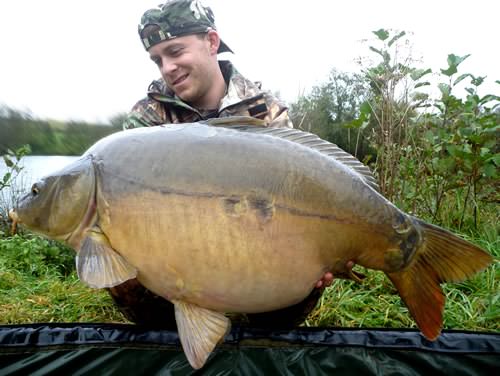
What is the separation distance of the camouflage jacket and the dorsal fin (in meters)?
0.75

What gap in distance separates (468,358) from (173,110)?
5.21ft

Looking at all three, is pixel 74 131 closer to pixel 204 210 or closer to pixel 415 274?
pixel 204 210

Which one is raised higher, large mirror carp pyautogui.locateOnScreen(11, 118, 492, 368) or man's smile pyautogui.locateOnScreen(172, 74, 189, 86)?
man's smile pyautogui.locateOnScreen(172, 74, 189, 86)

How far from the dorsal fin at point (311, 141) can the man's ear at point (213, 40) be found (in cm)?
103

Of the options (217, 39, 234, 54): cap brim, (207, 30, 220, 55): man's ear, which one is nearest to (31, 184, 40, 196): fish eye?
(207, 30, 220, 55): man's ear

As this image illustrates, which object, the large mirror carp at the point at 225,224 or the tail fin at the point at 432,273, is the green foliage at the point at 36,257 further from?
the tail fin at the point at 432,273

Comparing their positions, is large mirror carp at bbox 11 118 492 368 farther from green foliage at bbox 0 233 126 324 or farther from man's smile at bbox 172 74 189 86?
green foliage at bbox 0 233 126 324

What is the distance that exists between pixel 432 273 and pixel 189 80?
52.8 inches

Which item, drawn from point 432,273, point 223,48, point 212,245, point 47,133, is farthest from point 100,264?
point 47,133

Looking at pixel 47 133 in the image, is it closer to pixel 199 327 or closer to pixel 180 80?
pixel 180 80

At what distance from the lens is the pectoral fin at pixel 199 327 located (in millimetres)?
1129

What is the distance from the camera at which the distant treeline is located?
2998 millimetres

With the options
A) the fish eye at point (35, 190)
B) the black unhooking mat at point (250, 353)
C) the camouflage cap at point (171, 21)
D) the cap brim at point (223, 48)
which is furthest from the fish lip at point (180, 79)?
the black unhooking mat at point (250, 353)

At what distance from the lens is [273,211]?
1.11m
